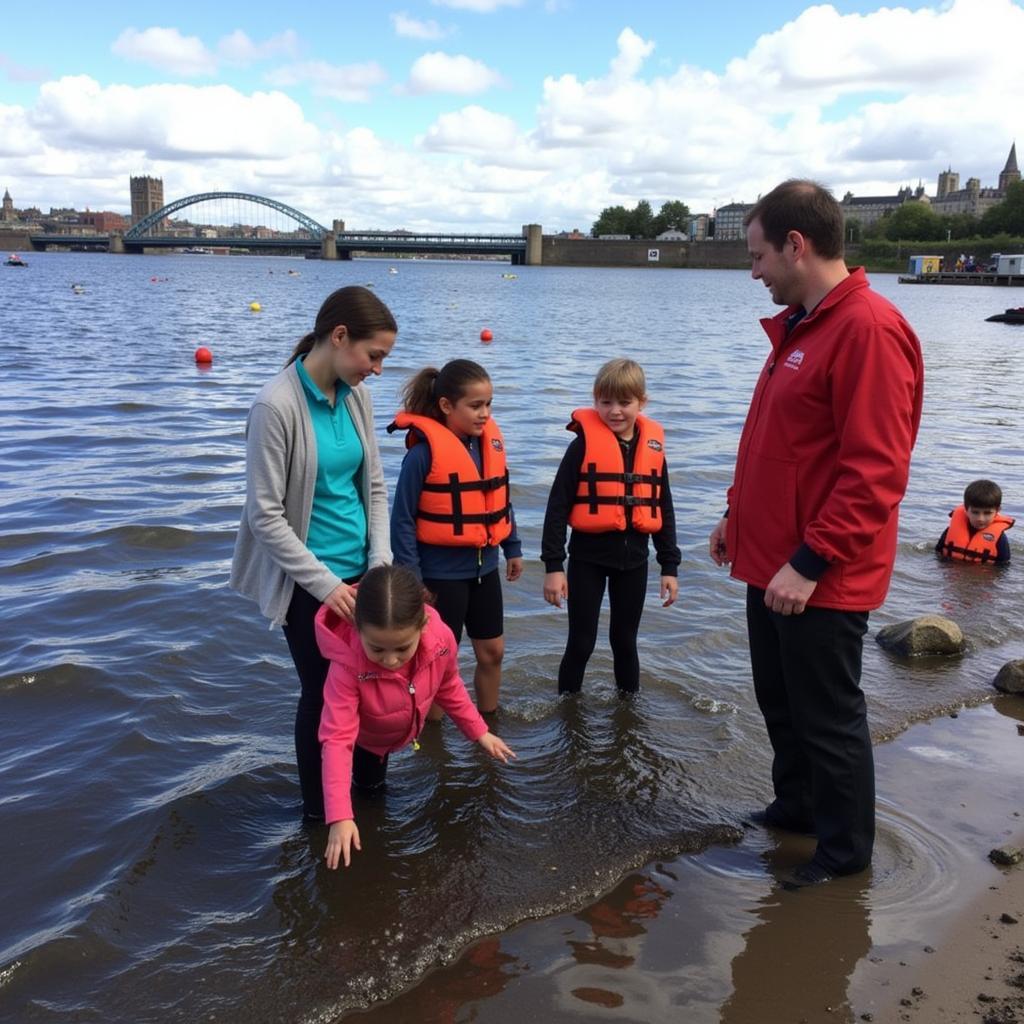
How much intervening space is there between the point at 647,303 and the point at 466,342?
2984 centimetres

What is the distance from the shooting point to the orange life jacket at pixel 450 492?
455 centimetres

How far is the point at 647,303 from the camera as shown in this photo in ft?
187

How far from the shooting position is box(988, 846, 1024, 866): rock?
375 centimetres

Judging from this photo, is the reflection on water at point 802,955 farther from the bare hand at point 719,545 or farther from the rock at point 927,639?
the rock at point 927,639

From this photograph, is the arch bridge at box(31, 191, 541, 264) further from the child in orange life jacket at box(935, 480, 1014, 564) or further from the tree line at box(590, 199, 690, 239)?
the child in orange life jacket at box(935, 480, 1014, 564)

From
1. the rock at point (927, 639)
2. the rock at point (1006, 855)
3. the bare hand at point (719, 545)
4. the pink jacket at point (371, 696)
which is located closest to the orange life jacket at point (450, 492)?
the pink jacket at point (371, 696)

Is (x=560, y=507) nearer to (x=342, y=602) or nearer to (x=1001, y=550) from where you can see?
(x=342, y=602)

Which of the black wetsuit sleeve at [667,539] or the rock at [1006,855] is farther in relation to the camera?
the black wetsuit sleeve at [667,539]

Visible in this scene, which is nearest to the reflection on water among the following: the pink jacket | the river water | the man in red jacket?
the man in red jacket

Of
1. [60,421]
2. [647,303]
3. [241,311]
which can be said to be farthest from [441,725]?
[647,303]

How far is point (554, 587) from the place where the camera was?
4848mm

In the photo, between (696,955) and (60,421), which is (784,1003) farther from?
(60,421)

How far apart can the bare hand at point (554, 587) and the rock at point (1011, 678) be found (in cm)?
290

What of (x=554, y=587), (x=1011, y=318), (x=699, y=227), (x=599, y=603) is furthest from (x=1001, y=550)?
(x=699, y=227)
